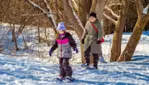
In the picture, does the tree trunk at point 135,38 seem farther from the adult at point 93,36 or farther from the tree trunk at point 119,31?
the adult at point 93,36

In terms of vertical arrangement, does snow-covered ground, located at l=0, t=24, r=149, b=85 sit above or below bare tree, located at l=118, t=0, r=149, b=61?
below

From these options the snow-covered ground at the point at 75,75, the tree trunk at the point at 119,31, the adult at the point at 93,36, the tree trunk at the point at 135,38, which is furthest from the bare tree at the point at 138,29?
the adult at the point at 93,36

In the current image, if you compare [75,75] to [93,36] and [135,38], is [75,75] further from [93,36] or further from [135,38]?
[135,38]

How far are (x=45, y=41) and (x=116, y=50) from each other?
Answer: 415 inches

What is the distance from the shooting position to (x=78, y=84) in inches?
313

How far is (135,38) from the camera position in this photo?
16.0 m

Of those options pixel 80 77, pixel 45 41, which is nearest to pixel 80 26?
pixel 80 77

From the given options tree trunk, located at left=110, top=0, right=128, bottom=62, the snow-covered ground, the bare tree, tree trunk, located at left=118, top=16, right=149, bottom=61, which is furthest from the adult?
tree trunk, located at left=110, top=0, right=128, bottom=62

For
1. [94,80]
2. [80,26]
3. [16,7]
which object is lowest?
[94,80]

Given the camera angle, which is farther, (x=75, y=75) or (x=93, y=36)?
(x=93, y=36)

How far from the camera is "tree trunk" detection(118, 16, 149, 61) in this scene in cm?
1562

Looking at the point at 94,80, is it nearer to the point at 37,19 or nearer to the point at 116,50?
the point at 116,50

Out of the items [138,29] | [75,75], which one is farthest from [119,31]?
[75,75]

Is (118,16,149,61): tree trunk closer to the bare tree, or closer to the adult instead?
the bare tree
